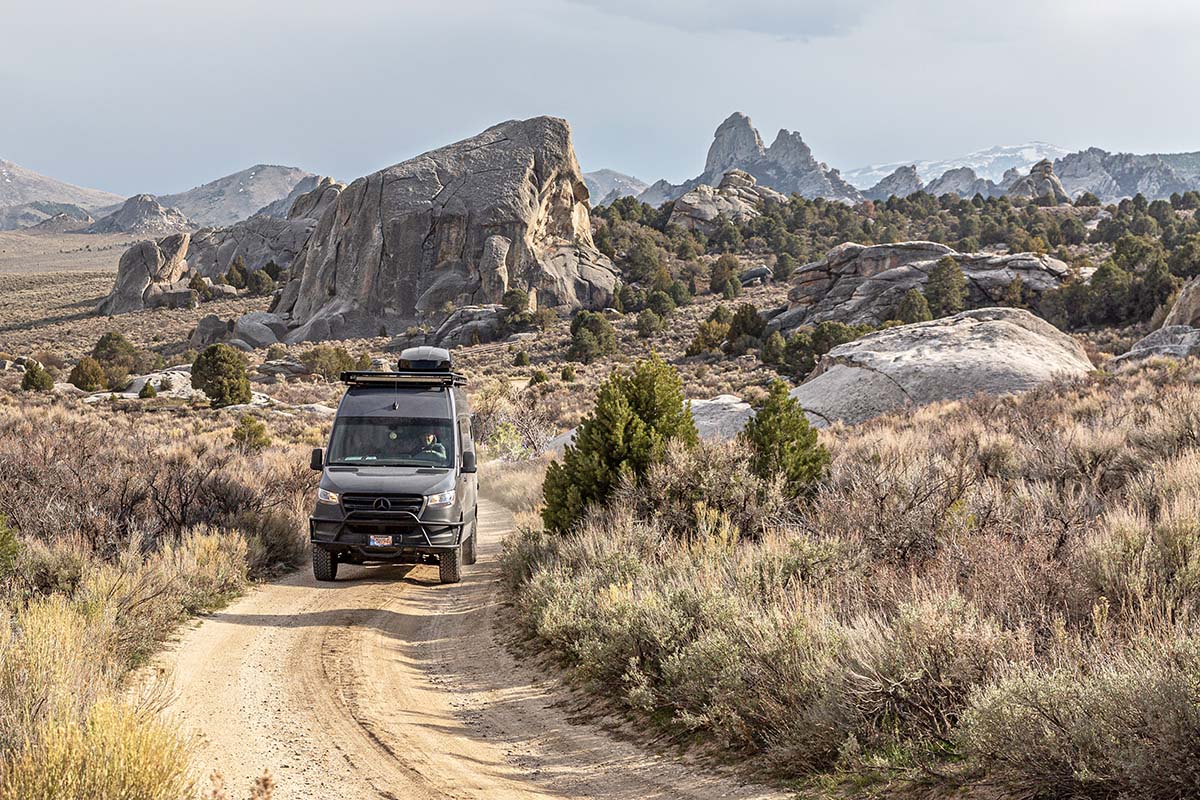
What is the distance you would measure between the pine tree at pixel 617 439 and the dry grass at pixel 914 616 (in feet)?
1.42

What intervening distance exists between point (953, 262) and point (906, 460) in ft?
142

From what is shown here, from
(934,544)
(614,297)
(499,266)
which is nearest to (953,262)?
(614,297)

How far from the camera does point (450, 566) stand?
1075cm

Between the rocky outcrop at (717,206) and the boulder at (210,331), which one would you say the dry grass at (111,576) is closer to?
the boulder at (210,331)

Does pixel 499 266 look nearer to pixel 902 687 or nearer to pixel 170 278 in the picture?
pixel 170 278

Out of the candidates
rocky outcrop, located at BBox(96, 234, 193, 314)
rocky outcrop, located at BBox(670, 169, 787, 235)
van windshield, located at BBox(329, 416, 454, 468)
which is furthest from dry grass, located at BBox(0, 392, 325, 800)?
rocky outcrop, located at BBox(96, 234, 193, 314)

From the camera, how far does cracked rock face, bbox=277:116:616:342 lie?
7669cm

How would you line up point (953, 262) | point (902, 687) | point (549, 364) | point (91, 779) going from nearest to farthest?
point (91, 779), point (902, 687), point (953, 262), point (549, 364)

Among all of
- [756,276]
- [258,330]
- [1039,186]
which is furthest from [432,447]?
[1039,186]

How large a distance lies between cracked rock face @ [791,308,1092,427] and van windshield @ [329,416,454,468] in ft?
41.6

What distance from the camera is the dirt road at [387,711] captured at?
5125 millimetres

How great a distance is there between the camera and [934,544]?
25.6 ft

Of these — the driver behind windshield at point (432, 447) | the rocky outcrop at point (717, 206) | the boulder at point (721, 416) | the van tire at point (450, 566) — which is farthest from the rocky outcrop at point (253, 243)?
the van tire at point (450, 566)

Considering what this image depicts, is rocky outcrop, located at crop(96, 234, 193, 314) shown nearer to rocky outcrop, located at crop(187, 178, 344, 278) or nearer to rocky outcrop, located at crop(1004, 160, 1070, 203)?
rocky outcrop, located at crop(187, 178, 344, 278)
